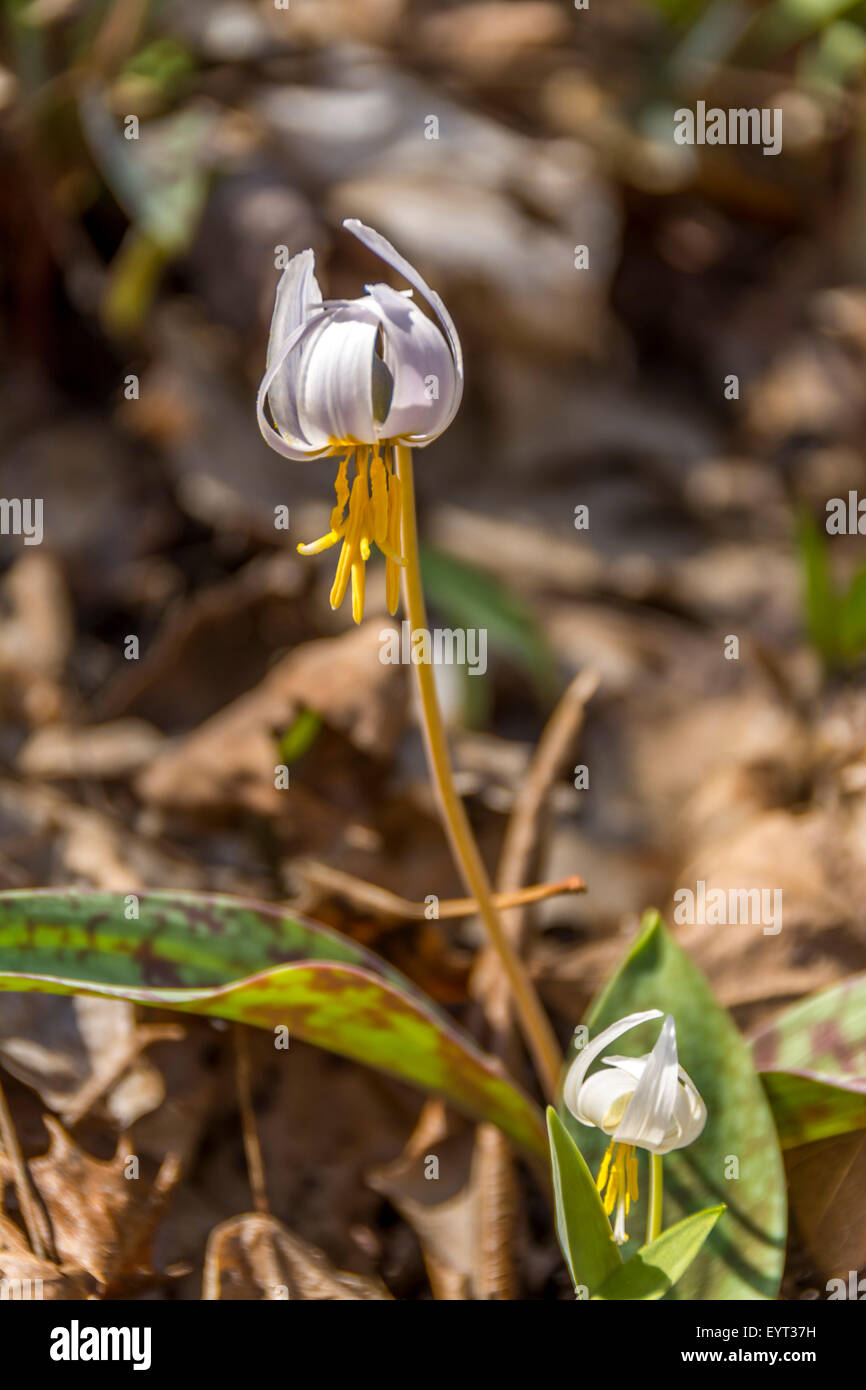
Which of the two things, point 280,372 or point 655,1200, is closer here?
point 280,372

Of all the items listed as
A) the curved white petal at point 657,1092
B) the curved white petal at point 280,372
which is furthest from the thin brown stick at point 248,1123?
the curved white petal at point 280,372

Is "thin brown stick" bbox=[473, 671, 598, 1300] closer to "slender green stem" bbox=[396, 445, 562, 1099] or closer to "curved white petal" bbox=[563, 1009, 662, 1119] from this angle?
"slender green stem" bbox=[396, 445, 562, 1099]

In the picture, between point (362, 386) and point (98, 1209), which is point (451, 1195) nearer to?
point (98, 1209)

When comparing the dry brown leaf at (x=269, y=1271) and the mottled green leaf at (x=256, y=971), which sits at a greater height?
the mottled green leaf at (x=256, y=971)

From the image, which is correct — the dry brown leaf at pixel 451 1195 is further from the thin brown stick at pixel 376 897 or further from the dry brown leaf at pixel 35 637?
the dry brown leaf at pixel 35 637

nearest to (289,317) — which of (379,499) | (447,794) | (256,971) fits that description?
(379,499)
